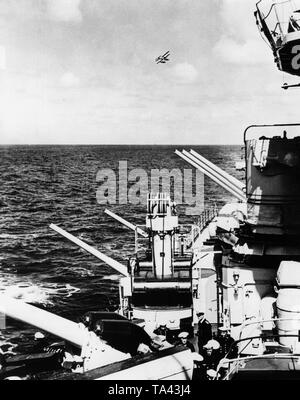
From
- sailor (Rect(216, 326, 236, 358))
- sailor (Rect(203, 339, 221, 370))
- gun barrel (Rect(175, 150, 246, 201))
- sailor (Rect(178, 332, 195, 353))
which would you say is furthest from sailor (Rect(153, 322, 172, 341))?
gun barrel (Rect(175, 150, 246, 201))

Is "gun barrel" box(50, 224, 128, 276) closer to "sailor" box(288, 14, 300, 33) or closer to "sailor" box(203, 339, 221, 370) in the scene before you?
"sailor" box(203, 339, 221, 370)

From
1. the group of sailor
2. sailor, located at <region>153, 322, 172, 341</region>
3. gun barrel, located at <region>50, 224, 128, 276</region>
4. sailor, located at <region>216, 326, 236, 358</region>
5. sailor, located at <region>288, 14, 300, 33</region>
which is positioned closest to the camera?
sailor, located at <region>288, 14, 300, 33</region>

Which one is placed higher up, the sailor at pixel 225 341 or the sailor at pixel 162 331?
the sailor at pixel 225 341

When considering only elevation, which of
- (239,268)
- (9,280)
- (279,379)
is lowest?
(9,280)

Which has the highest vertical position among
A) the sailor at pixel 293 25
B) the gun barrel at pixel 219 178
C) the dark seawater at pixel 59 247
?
the sailor at pixel 293 25

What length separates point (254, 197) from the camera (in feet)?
29.5

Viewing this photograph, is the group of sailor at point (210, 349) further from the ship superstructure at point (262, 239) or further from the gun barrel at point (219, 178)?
the gun barrel at point (219, 178)

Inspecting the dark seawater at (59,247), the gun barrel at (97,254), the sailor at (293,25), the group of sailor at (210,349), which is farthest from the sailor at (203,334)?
the sailor at (293,25)

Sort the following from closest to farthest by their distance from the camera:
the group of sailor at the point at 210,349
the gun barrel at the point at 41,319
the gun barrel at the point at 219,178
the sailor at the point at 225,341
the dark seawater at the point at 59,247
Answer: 1. the gun barrel at the point at 41,319
2. the group of sailor at the point at 210,349
3. the sailor at the point at 225,341
4. the gun barrel at the point at 219,178
5. the dark seawater at the point at 59,247

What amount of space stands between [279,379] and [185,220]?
87.6ft

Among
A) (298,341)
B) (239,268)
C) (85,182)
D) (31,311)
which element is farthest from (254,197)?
(85,182)

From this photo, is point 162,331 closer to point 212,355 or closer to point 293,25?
point 212,355

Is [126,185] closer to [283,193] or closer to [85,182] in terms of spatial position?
[85,182]
